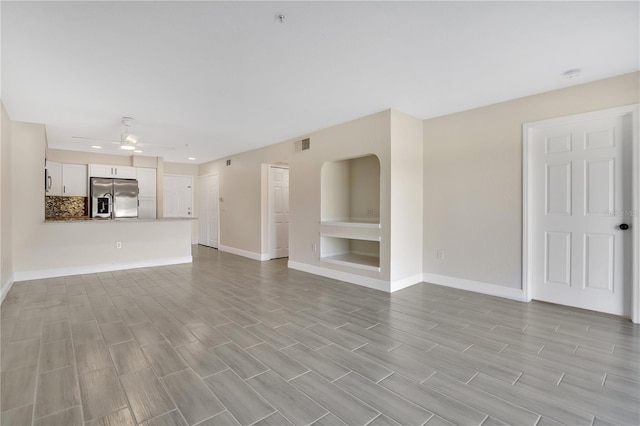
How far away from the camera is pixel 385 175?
4348 mm

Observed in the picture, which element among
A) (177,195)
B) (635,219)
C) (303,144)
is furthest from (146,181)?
(635,219)

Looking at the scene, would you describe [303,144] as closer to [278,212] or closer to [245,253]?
Result: [278,212]

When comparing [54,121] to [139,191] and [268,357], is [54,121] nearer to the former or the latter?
[139,191]

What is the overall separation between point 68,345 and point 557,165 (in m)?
5.48

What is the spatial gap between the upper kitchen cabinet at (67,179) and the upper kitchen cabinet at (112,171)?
20 cm

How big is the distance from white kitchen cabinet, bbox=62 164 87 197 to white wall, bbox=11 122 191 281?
2363mm

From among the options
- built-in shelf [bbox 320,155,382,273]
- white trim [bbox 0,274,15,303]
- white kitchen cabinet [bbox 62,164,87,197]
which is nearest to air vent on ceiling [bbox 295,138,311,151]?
built-in shelf [bbox 320,155,382,273]

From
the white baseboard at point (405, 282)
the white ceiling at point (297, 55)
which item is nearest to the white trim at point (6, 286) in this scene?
the white ceiling at point (297, 55)

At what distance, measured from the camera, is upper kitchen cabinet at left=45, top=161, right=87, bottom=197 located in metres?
6.92

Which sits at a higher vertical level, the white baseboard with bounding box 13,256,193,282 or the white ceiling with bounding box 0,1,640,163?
the white ceiling with bounding box 0,1,640,163

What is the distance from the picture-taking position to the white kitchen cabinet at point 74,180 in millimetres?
7100

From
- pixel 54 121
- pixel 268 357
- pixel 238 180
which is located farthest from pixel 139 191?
pixel 268 357

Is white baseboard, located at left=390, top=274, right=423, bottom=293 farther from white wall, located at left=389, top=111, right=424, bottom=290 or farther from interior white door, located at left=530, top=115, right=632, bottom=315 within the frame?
interior white door, located at left=530, top=115, right=632, bottom=315

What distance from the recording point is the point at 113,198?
7422mm
